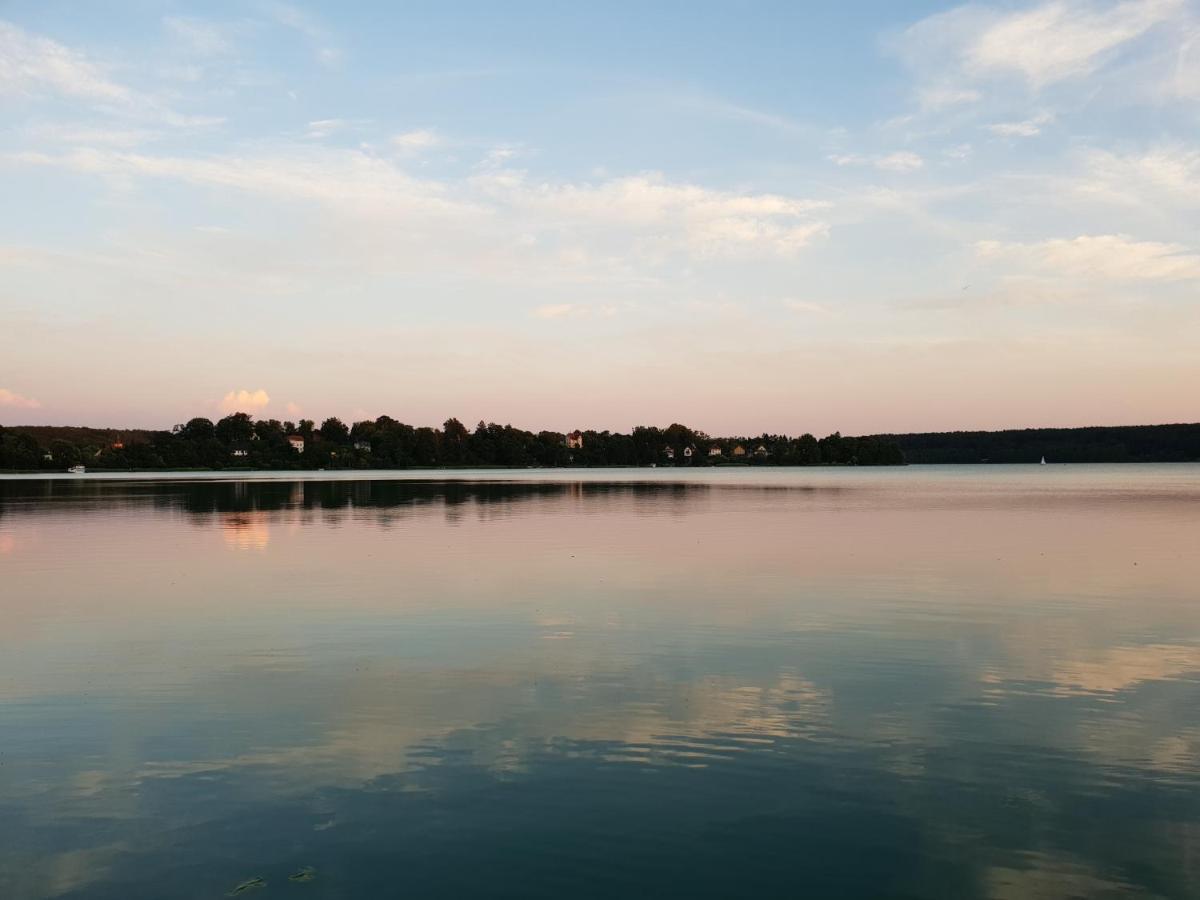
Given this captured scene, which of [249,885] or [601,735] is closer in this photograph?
[249,885]

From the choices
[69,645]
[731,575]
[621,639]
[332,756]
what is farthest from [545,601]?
[332,756]

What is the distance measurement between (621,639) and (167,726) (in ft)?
30.6

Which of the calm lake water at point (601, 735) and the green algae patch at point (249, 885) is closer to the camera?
the green algae patch at point (249, 885)

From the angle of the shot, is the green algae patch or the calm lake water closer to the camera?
the green algae patch

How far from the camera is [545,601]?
997 inches

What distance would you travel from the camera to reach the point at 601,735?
1299cm

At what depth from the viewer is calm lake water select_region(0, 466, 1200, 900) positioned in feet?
29.4

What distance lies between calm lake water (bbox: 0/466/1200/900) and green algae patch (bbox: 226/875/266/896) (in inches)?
1.2

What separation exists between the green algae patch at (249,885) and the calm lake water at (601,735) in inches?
1.2

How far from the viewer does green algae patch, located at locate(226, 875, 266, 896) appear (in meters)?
8.42

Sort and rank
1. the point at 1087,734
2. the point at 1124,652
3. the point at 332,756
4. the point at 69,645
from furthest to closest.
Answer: the point at 69,645, the point at 1124,652, the point at 1087,734, the point at 332,756

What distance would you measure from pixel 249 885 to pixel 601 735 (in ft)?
18.1

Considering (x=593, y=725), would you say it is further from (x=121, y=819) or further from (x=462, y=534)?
(x=462, y=534)

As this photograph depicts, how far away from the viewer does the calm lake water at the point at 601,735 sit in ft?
29.4
